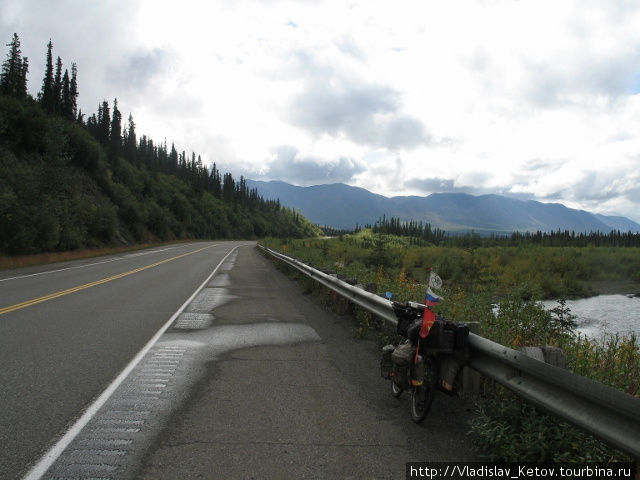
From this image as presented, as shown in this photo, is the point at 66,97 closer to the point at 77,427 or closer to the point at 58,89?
the point at 58,89

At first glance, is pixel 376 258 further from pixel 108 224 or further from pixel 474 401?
pixel 108 224

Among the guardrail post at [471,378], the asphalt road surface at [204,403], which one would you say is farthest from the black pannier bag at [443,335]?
the asphalt road surface at [204,403]

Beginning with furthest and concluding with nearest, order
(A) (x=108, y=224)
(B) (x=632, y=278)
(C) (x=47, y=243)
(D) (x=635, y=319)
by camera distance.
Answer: (A) (x=108, y=224) → (B) (x=632, y=278) → (C) (x=47, y=243) → (D) (x=635, y=319)

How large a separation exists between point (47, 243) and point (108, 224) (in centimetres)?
1429

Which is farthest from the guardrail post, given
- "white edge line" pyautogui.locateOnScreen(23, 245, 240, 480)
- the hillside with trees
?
the hillside with trees

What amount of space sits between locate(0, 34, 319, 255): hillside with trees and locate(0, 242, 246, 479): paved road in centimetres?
1547

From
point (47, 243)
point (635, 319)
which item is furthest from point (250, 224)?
point (635, 319)

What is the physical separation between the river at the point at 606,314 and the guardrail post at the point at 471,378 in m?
9.16

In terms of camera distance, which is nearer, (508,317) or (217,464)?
(217,464)

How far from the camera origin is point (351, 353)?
7.10 m

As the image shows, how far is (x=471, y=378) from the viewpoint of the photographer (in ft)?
16.0

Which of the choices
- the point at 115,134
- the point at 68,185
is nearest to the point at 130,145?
the point at 115,134

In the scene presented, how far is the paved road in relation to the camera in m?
4.05

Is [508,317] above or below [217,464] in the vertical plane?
above
